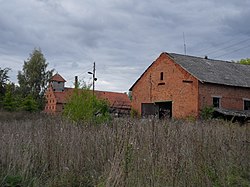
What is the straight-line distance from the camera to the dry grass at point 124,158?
536cm

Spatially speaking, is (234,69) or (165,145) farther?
(234,69)

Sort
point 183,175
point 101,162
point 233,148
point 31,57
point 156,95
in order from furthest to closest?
1. point 31,57
2. point 156,95
3. point 233,148
4. point 101,162
5. point 183,175

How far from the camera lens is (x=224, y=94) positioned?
3544cm

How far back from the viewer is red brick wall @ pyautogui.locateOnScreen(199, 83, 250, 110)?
33.9 metres

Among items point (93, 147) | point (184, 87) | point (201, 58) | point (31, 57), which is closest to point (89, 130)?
point (93, 147)

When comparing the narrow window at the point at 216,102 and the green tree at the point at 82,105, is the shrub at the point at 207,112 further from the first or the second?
the green tree at the point at 82,105

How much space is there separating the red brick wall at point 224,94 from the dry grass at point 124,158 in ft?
86.0

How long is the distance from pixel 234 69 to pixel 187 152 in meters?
35.8

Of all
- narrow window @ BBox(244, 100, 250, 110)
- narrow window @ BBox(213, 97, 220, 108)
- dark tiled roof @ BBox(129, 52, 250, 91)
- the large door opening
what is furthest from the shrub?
the large door opening

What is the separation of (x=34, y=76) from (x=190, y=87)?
103 ft

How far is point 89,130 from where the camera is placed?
846cm

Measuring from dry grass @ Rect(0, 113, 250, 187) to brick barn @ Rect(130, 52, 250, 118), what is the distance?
25172 millimetres

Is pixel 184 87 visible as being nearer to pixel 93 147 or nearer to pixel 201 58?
pixel 201 58

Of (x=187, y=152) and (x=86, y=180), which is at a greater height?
(x=187, y=152)
